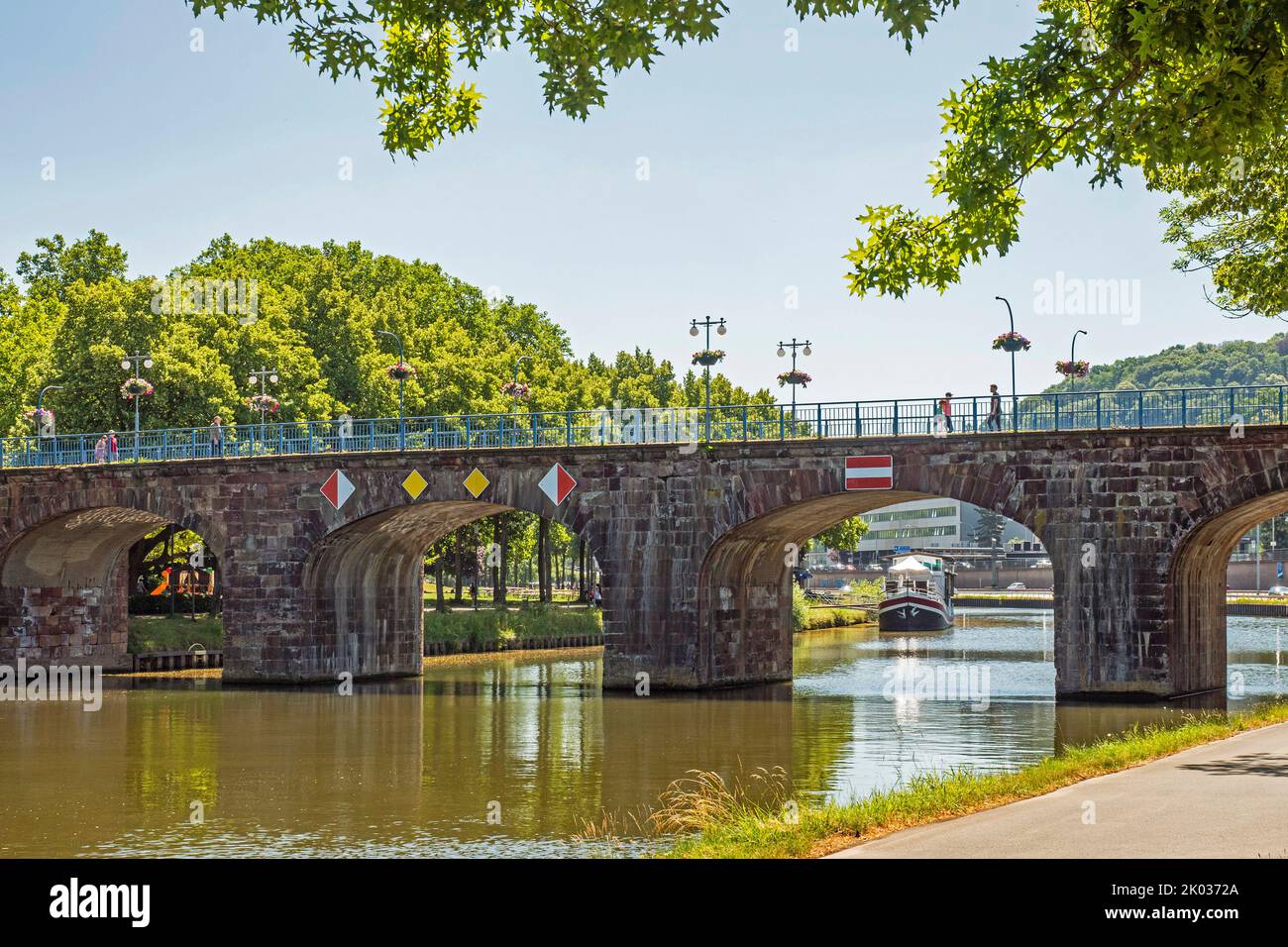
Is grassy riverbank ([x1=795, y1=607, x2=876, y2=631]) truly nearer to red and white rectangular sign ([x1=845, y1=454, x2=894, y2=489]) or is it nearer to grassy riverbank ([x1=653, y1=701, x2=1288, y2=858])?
red and white rectangular sign ([x1=845, y1=454, x2=894, y2=489])

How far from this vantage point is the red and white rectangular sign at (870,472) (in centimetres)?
3718

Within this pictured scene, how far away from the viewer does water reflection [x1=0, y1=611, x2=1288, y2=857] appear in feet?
68.1

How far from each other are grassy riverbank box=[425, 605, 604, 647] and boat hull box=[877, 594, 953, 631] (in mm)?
18370

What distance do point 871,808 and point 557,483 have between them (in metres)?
25.8

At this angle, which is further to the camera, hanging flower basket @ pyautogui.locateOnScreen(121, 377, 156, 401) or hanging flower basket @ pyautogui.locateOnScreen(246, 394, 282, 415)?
hanging flower basket @ pyautogui.locateOnScreen(121, 377, 156, 401)

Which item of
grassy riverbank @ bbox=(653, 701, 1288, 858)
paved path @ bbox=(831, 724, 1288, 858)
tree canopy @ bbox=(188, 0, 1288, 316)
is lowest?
grassy riverbank @ bbox=(653, 701, 1288, 858)

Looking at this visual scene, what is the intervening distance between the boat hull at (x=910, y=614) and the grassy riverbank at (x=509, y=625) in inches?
723

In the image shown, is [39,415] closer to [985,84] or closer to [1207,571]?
[1207,571]

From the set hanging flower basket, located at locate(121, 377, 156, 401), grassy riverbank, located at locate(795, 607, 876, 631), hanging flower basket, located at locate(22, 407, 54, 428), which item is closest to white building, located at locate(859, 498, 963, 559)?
grassy riverbank, located at locate(795, 607, 876, 631)

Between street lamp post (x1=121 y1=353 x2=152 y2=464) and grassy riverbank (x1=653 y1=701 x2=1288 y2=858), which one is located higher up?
street lamp post (x1=121 y1=353 x2=152 y2=464)

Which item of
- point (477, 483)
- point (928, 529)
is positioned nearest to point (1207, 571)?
point (477, 483)
